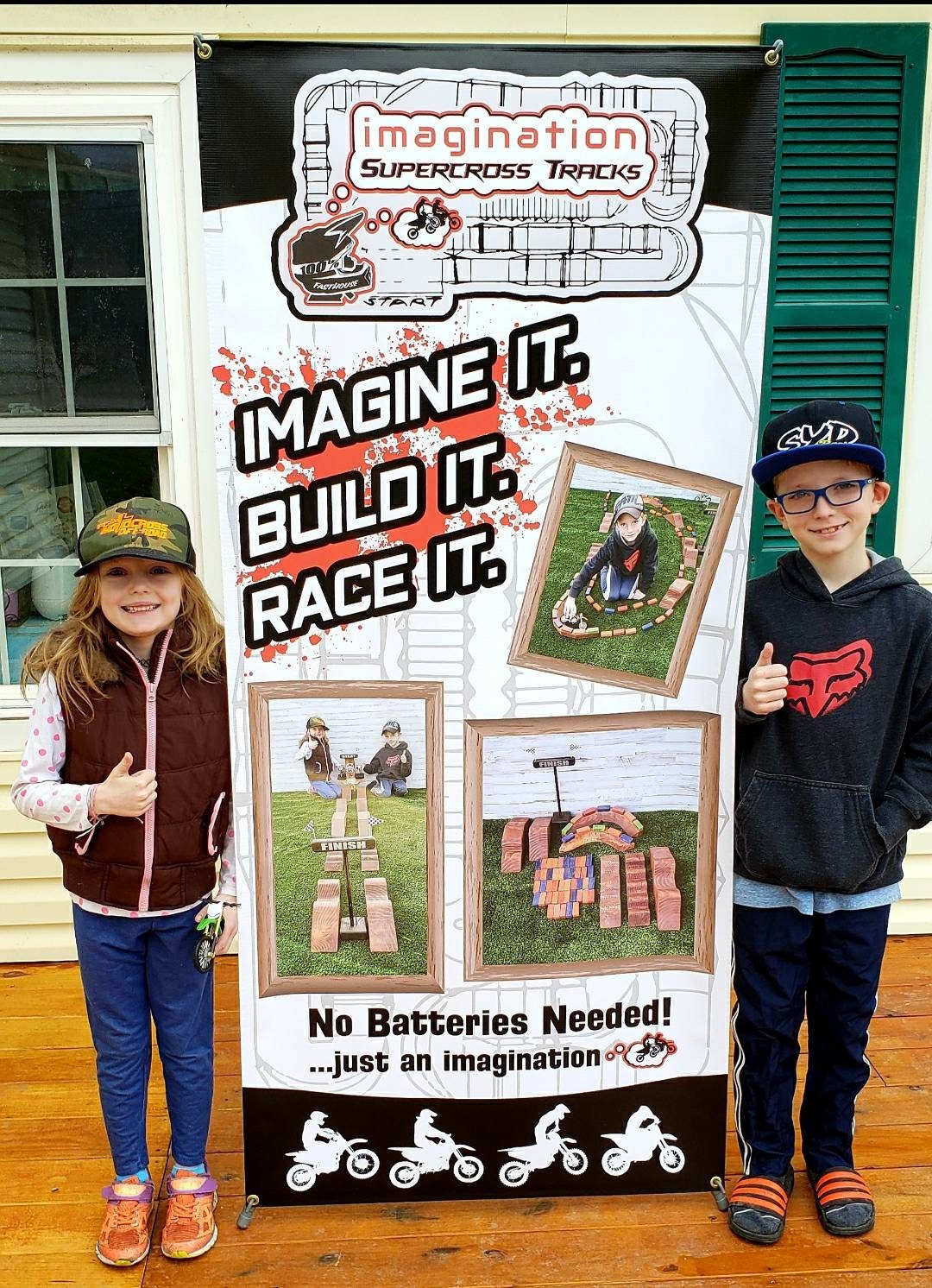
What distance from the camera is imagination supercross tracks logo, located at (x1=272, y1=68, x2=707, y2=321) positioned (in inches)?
74.2

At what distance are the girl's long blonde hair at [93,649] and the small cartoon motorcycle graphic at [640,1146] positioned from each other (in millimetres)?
1244

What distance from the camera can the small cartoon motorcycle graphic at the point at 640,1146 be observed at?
7.50 feet

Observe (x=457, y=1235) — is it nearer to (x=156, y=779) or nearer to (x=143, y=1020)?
(x=143, y=1020)

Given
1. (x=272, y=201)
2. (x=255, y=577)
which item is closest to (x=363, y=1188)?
(x=255, y=577)

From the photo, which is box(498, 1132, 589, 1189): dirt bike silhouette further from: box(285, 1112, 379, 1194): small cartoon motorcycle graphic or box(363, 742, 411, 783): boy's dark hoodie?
box(363, 742, 411, 783): boy's dark hoodie

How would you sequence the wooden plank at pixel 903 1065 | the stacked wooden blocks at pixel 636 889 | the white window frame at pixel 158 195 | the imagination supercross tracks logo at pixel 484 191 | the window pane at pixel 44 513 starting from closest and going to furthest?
1. the imagination supercross tracks logo at pixel 484 191
2. the stacked wooden blocks at pixel 636 889
3. the wooden plank at pixel 903 1065
4. the white window frame at pixel 158 195
5. the window pane at pixel 44 513

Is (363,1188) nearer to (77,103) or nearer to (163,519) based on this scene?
(163,519)

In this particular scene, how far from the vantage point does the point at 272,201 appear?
1.90 m

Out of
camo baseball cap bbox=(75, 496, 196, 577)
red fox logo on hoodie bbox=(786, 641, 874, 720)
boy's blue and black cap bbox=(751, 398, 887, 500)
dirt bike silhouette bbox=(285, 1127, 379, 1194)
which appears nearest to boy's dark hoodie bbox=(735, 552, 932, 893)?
red fox logo on hoodie bbox=(786, 641, 874, 720)

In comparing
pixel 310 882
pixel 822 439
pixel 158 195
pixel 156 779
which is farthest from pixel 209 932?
pixel 158 195

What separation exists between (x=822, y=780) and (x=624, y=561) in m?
0.55

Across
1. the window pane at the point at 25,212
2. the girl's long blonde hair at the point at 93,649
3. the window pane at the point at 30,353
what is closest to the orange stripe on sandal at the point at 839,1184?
the girl's long blonde hair at the point at 93,649

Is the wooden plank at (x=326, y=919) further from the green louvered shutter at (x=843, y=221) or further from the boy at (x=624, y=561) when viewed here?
the green louvered shutter at (x=843, y=221)

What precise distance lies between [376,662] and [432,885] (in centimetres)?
46
